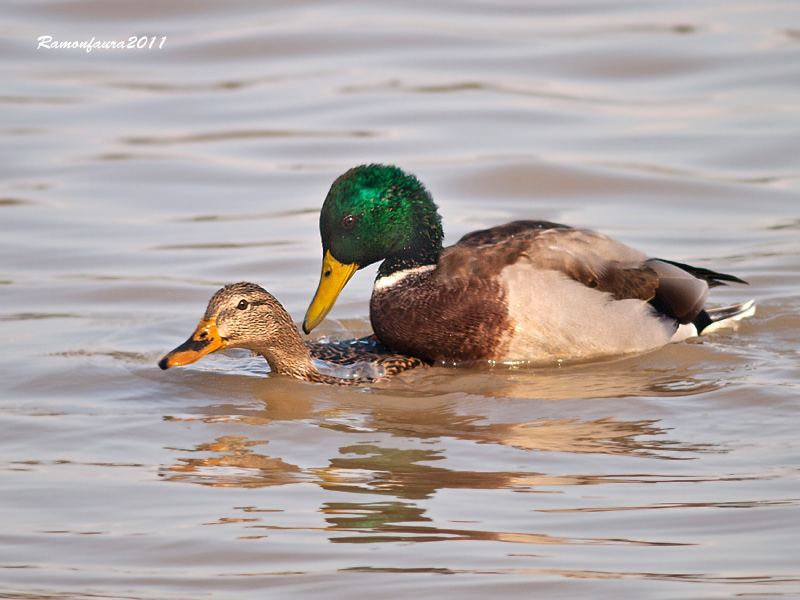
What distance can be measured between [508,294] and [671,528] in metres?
2.71

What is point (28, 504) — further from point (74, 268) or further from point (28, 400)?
point (74, 268)

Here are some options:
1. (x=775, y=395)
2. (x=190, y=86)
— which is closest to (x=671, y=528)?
(x=775, y=395)

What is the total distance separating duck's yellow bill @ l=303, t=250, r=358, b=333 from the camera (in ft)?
23.7

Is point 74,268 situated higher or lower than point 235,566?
higher

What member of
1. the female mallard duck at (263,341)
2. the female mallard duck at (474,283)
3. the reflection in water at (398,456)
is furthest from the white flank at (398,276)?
the reflection in water at (398,456)

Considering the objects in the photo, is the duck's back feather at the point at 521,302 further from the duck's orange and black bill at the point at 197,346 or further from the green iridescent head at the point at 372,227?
the duck's orange and black bill at the point at 197,346

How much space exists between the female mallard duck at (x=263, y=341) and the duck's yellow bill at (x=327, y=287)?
0.21 metres

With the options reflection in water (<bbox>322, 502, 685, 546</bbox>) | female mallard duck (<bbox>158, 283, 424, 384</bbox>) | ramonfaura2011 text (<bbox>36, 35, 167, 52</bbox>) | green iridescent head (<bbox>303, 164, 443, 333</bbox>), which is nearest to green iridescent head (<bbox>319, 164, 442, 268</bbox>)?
green iridescent head (<bbox>303, 164, 443, 333</bbox>)

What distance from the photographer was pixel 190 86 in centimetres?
1395

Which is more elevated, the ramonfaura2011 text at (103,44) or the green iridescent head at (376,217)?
the ramonfaura2011 text at (103,44)

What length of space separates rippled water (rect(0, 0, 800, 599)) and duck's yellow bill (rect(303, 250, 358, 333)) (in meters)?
0.47

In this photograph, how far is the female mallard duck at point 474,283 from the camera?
7.17 meters

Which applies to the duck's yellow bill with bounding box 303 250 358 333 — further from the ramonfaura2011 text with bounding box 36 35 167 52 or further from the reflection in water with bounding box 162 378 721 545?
the ramonfaura2011 text with bounding box 36 35 167 52

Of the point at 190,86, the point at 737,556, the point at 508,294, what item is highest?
the point at 190,86
